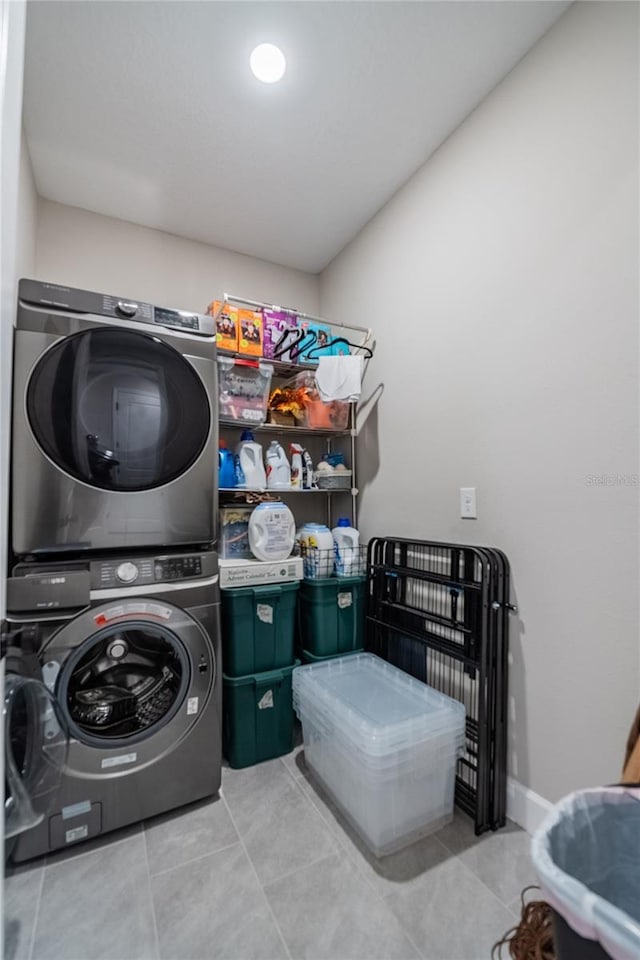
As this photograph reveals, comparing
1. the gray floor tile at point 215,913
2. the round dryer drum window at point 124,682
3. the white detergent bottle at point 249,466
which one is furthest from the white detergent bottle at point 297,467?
the gray floor tile at point 215,913

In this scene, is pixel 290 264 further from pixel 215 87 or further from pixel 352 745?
pixel 352 745

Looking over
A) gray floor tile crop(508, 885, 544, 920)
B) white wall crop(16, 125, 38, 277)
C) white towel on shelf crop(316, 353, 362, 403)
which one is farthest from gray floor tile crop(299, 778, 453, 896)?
white wall crop(16, 125, 38, 277)

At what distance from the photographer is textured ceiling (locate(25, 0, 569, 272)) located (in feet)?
4.41

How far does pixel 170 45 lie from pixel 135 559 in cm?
178

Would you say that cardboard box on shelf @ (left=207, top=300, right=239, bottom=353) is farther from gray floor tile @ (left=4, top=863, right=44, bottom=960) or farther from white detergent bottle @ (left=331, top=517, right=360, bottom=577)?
gray floor tile @ (left=4, top=863, right=44, bottom=960)

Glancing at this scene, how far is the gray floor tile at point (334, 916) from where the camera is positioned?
40.5 inches

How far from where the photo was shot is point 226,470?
203cm

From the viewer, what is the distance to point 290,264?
2.73m

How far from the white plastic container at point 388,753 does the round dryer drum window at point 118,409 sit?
1078 mm

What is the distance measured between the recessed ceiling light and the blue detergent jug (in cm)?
148

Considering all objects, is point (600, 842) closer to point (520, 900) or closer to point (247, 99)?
point (520, 900)

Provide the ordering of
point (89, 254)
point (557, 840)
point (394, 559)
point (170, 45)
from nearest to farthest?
point (557, 840) < point (170, 45) < point (394, 559) < point (89, 254)

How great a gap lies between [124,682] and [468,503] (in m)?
1.46

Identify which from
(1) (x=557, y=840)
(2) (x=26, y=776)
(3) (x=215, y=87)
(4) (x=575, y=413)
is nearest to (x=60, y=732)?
(2) (x=26, y=776)
